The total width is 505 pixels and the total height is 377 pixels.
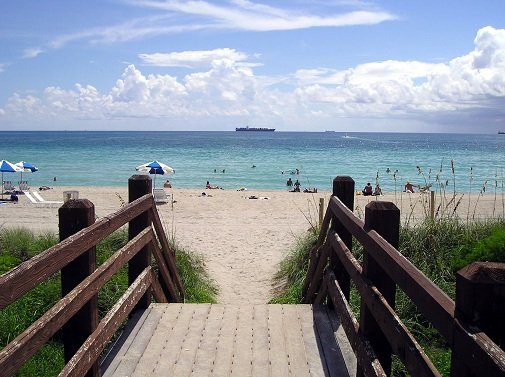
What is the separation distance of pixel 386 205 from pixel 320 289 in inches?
104

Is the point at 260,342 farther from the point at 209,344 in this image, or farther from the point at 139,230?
the point at 139,230

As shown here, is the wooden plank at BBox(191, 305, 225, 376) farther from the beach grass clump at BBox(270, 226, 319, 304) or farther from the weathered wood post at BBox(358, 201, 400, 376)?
the beach grass clump at BBox(270, 226, 319, 304)

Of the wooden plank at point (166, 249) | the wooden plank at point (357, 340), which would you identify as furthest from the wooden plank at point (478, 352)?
the wooden plank at point (166, 249)

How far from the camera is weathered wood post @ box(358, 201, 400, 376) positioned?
3.39 metres

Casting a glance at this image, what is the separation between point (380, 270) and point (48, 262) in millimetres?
1897

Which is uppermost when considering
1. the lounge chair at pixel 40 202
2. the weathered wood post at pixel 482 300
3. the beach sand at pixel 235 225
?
the weathered wood post at pixel 482 300

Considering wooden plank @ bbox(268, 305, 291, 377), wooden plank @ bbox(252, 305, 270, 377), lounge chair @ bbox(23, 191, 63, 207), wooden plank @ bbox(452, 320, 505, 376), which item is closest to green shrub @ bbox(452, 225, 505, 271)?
wooden plank @ bbox(268, 305, 291, 377)

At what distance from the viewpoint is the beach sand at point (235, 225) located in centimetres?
1014

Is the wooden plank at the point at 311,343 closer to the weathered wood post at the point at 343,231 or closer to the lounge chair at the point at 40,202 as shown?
the weathered wood post at the point at 343,231

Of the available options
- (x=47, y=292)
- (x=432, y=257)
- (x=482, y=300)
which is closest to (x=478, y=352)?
(x=482, y=300)

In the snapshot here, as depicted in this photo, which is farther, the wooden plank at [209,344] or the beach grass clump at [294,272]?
the beach grass clump at [294,272]

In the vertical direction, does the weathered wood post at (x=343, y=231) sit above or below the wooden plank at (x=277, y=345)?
above

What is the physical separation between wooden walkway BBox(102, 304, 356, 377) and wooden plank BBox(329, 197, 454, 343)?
120cm

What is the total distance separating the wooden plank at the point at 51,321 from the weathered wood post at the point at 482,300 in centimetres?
168
